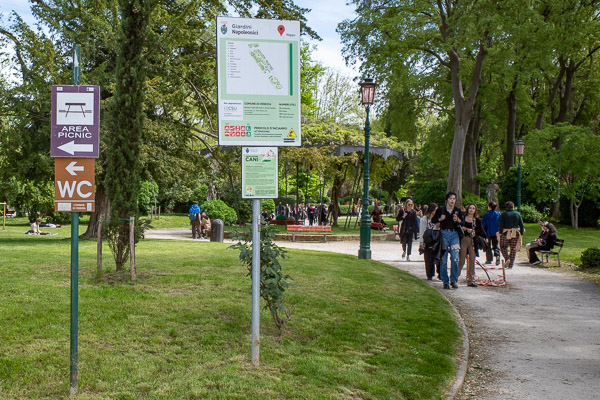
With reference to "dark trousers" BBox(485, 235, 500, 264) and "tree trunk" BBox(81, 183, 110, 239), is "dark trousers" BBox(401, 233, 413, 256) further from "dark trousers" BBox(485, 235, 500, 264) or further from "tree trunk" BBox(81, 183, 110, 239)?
"tree trunk" BBox(81, 183, 110, 239)

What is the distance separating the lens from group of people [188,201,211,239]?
25.5 meters

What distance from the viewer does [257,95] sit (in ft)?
18.2

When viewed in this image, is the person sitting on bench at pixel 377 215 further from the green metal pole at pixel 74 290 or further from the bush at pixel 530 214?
the green metal pole at pixel 74 290

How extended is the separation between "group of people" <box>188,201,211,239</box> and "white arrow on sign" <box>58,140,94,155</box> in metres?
21.1

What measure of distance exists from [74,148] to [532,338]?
20.3 ft

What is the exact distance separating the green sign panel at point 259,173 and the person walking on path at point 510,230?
11.4 meters

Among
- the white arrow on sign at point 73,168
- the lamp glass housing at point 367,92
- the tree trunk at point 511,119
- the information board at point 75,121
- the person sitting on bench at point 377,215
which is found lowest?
the person sitting on bench at point 377,215

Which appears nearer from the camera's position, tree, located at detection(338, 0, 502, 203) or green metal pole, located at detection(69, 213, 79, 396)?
green metal pole, located at detection(69, 213, 79, 396)

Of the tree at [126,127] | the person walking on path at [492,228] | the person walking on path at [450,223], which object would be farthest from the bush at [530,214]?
the tree at [126,127]

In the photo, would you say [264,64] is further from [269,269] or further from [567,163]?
[567,163]

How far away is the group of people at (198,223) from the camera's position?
83.7 feet

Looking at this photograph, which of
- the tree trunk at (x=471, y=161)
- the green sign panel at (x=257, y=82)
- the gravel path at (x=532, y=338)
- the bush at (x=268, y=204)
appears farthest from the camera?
the bush at (x=268, y=204)

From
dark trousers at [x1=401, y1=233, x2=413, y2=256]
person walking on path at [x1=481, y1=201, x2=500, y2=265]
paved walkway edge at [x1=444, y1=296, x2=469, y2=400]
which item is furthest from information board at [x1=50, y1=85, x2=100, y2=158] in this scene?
dark trousers at [x1=401, y1=233, x2=413, y2=256]

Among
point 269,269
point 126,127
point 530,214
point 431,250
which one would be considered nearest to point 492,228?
point 431,250
